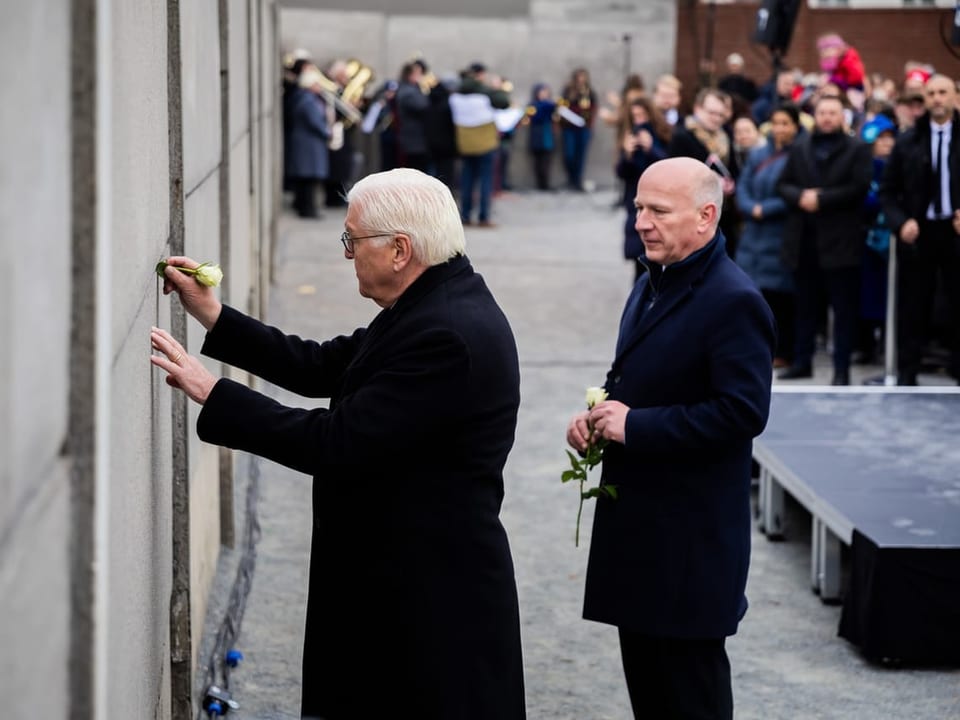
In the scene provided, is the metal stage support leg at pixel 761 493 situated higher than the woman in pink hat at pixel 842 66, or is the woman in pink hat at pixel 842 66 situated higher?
the woman in pink hat at pixel 842 66

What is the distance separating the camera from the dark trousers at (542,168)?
25719 mm

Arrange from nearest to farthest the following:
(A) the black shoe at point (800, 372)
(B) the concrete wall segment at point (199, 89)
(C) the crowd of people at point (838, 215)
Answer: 1. (B) the concrete wall segment at point (199, 89)
2. (C) the crowd of people at point (838, 215)
3. (A) the black shoe at point (800, 372)

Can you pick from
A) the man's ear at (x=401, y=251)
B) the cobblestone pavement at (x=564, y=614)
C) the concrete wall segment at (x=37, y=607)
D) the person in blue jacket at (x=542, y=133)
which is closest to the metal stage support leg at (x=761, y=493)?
the cobblestone pavement at (x=564, y=614)

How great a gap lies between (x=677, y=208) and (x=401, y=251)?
1.10 meters

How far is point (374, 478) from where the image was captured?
3457 mm

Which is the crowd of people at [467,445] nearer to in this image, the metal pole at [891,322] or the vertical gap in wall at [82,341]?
the vertical gap in wall at [82,341]

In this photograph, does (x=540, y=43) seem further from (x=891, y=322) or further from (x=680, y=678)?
(x=680, y=678)

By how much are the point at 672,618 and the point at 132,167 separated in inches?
78.7

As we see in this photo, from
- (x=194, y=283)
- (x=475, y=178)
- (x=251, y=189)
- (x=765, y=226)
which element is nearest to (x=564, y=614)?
(x=194, y=283)

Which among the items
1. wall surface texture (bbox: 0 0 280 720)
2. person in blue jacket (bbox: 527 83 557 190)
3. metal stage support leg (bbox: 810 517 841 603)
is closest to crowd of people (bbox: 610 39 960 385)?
metal stage support leg (bbox: 810 517 841 603)

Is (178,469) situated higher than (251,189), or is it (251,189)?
(251,189)

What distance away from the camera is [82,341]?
2.07 meters

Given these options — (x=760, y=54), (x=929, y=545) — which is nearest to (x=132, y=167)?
(x=929, y=545)

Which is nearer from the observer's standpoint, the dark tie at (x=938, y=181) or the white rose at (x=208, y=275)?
the white rose at (x=208, y=275)
